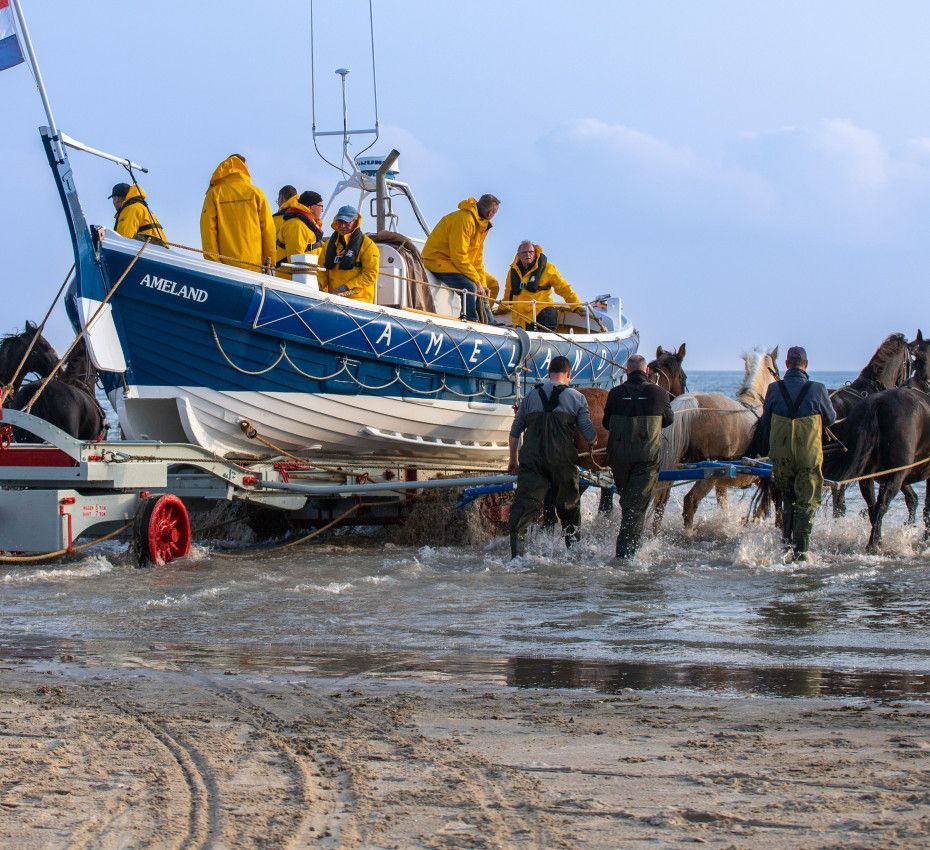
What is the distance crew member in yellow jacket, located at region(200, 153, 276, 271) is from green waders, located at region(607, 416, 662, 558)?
3641 mm

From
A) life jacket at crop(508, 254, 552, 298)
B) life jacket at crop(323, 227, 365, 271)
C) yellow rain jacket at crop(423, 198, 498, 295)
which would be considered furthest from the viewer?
life jacket at crop(508, 254, 552, 298)

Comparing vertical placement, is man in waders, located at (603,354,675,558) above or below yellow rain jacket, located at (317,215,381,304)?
below

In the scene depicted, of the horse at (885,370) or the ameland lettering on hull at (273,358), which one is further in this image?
the horse at (885,370)

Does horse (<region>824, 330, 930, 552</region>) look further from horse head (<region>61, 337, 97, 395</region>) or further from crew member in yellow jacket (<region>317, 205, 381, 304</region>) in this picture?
horse head (<region>61, 337, 97, 395</region>)

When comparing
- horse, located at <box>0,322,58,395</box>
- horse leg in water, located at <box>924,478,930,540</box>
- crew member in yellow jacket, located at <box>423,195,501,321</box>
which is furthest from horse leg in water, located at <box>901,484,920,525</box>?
horse, located at <box>0,322,58,395</box>

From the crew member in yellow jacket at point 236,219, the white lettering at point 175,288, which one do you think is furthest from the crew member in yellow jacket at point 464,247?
the white lettering at point 175,288

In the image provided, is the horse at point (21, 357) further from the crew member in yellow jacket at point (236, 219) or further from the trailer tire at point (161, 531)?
the trailer tire at point (161, 531)

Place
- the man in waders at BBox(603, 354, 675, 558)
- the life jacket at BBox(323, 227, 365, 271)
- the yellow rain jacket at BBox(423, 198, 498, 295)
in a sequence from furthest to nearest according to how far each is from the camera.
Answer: the yellow rain jacket at BBox(423, 198, 498, 295) < the life jacket at BBox(323, 227, 365, 271) < the man in waders at BBox(603, 354, 675, 558)

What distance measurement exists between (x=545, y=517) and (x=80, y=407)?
14.2 feet

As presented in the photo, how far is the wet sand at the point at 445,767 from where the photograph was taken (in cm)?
364

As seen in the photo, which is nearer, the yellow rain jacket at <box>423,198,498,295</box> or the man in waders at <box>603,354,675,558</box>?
the man in waders at <box>603,354,675,558</box>

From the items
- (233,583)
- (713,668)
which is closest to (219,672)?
(713,668)

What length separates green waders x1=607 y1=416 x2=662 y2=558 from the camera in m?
10.2

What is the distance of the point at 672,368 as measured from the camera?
13.7 m
